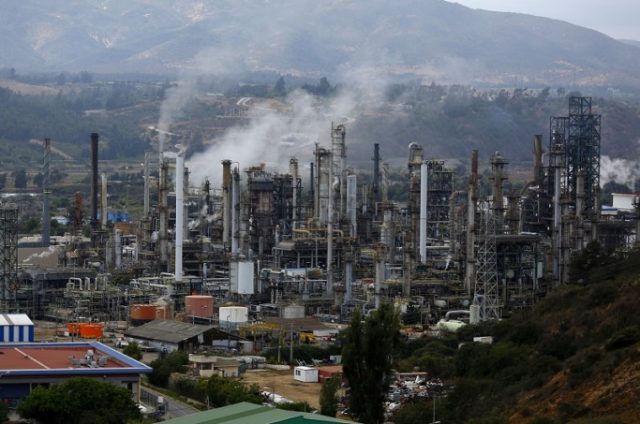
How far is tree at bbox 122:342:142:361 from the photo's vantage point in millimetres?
34844

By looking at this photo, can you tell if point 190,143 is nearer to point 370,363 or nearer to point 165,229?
point 165,229

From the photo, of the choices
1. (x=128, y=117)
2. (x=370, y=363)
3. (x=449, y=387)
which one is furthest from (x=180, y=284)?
(x=128, y=117)

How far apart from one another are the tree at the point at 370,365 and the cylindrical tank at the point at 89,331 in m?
14.6

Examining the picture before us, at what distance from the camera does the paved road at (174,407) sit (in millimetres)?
28358

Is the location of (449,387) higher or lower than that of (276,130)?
lower

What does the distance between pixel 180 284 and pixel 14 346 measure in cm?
1396

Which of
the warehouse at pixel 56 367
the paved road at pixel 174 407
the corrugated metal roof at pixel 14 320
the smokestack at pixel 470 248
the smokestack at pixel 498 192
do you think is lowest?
the paved road at pixel 174 407

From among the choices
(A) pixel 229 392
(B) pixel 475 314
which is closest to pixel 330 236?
(B) pixel 475 314

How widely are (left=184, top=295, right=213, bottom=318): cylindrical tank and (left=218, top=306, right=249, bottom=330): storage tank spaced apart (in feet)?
1.85

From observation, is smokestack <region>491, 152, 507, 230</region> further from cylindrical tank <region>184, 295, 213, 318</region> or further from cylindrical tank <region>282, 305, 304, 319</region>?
cylindrical tank <region>184, 295, 213, 318</region>

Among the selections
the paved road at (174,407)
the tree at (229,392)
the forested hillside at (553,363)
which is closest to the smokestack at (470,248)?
the forested hillside at (553,363)

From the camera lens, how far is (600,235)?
51312 millimetres

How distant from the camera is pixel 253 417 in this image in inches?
858

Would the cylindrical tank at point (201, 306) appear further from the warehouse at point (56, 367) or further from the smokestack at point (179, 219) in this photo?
the warehouse at point (56, 367)
